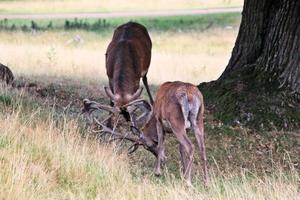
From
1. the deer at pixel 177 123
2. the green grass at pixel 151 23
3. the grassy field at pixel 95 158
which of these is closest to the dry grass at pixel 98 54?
the grassy field at pixel 95 158

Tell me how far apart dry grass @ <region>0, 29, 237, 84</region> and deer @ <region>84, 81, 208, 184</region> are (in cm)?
887

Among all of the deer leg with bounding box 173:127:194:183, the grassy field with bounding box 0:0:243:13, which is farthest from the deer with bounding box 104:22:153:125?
the grassy field with bounding box 0:0:243:13

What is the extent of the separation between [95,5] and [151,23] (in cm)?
1405

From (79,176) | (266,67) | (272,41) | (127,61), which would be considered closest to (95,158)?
(79,176)

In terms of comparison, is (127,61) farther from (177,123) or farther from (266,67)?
(177,123)

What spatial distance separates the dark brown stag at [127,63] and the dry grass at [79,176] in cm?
141

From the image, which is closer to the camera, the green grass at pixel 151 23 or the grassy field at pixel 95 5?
the green grass at pixel 151 23

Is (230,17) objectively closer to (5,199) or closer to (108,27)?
(108,27)

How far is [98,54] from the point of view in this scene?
25.3 meters

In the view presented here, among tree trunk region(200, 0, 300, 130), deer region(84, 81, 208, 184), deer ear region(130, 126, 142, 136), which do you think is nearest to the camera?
deer region(84, 81, 208, 184)

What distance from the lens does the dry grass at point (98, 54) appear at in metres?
20.3

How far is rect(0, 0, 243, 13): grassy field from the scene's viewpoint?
160 ft

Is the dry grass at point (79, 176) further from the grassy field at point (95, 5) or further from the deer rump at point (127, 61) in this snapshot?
the grassy field at point (95, 5)

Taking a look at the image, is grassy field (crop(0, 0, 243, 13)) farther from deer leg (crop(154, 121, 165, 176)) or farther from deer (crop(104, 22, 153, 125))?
deer leg (crop(154, 121, 165, 176))
